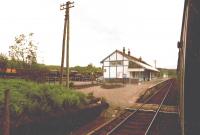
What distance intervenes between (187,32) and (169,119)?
983 centimetres

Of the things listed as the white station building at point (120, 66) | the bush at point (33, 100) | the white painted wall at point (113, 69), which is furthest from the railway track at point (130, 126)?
the white painted wall at point (113, 69)

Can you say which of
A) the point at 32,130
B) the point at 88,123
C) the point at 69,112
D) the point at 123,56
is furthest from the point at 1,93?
the point at 123,56

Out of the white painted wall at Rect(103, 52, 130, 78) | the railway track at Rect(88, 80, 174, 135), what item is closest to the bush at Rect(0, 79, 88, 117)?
the railway track at Rect(88, 80, 174, 135)

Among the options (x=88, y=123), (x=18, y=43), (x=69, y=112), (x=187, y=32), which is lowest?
(x=88, y=123)

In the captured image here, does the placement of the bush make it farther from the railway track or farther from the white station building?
the white station building

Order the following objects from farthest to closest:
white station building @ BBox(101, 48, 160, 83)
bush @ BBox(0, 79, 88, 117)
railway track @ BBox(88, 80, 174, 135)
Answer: white station building @ BBox(101, 48, 160, 83)
railway track @ BBox(88, 80, 174, 135)
bush @ BBox(0, 79, 88, 117)

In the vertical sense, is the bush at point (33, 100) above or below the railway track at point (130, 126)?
above

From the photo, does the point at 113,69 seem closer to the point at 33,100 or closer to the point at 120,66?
the point at 120,66

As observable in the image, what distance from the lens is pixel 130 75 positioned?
1805 inches

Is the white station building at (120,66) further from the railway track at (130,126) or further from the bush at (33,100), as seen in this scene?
the bush at (33,100)

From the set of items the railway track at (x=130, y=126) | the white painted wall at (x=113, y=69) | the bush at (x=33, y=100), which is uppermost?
the white painted wall at (x=113, y=69)

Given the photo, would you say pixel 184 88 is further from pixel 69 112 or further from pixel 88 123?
pixel 88 123

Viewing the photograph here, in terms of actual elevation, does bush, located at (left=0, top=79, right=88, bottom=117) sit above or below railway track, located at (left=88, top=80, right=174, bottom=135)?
above

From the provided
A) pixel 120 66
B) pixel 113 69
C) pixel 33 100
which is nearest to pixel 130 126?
pixel 33 100
